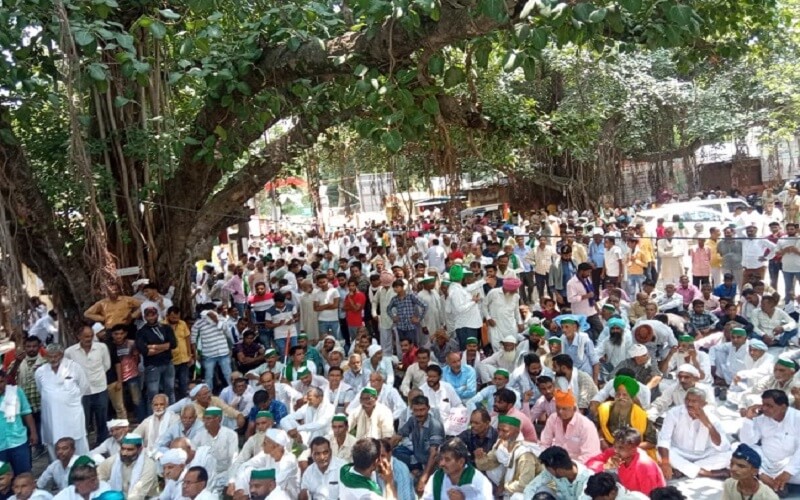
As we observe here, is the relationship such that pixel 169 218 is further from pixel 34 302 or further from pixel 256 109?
pixel 34 302

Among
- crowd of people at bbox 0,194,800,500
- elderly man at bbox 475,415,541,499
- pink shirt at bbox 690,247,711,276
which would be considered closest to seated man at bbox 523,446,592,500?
crowd of people at bbox 0,194,800,500

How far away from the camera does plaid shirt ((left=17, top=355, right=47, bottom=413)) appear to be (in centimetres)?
639

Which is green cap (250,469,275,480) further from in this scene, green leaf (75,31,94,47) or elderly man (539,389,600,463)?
green leaf (75,31,94,47)

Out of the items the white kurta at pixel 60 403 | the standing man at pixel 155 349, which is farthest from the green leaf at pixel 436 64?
the white kurta at pixel 60 403

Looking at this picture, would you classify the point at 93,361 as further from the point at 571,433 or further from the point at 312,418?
the point at 571,433

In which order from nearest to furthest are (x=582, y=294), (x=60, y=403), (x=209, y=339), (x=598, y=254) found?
(x=60, y=403), (x=209, y=339), (x=582, y=294), (x=598, y=254)

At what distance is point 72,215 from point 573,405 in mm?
5481

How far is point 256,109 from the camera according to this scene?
6.53 metres

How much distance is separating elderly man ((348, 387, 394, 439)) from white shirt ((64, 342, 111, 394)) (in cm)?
234

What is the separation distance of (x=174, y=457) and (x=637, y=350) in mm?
3963

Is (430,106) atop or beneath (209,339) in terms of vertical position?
atop

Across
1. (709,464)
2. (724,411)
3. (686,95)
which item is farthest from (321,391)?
(686,95)

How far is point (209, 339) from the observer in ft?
24.8

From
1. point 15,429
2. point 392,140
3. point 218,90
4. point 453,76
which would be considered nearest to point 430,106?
point 453,76
